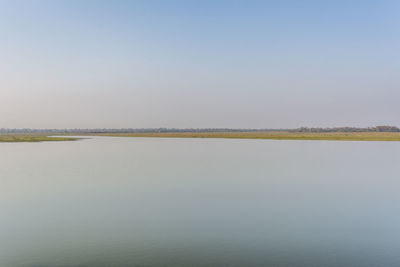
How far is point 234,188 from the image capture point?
1694 cm

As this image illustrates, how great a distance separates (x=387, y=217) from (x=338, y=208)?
5.89 ft

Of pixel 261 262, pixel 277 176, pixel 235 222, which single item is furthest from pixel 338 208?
pixel 277 176

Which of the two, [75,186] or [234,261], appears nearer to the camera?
[234,261]

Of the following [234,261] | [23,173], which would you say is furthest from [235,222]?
[23,173]

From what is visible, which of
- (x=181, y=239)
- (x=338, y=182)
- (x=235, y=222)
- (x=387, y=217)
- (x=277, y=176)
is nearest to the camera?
(x=181, y=239)

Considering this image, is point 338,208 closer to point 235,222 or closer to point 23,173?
point 235,222

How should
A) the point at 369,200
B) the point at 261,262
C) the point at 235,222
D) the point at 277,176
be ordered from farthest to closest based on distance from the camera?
the point at 277,176
the point at 369,200
the point at 235,222
the point at 261,262

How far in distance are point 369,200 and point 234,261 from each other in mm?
9755

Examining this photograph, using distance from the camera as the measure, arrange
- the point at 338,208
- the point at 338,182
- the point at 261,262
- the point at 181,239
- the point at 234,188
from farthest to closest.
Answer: the point at 338,182
the point at 234,188
the point at 338,208
the point at 181,239
the point at 261,262

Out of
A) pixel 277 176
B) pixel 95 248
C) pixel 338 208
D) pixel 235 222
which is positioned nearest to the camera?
pixel 95 248

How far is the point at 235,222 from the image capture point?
35.2ft

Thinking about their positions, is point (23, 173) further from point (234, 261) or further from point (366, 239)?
point (366, 239)

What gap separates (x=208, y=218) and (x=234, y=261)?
Answer: 12.1ft

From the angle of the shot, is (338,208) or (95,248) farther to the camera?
(338,208)
